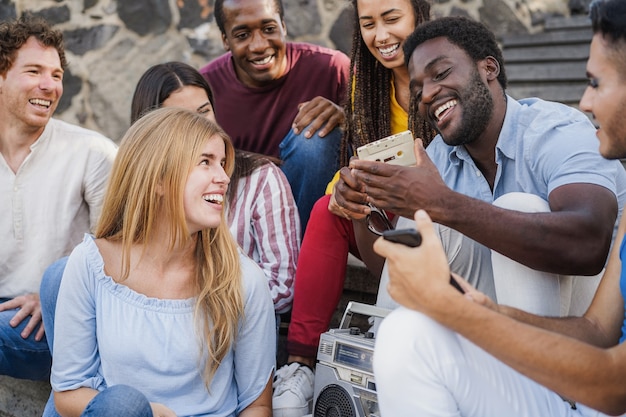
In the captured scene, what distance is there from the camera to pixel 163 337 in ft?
6.93

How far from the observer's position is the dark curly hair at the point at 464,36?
2398mm

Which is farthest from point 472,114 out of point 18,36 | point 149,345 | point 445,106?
point 18,36

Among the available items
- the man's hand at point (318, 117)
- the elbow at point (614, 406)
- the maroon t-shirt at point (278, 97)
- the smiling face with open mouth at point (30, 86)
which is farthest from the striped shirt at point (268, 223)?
the elbow at point (614, 406)

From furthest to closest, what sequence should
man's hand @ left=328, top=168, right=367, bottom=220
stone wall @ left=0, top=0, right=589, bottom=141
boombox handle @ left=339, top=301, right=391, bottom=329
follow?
1. stone wall @ left=0, top=0, right=589, bottom=141
2. man's hand @ left=328, top=168, right=367, bottom=220
3. boombox handle @ left=339, top=301, right=391, bottom=329

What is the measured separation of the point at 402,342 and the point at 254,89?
203 centimetres

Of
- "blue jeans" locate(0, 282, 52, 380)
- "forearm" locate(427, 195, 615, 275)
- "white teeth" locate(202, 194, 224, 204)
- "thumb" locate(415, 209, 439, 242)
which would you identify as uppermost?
"thumb" locate(415, 209, 439, 242)

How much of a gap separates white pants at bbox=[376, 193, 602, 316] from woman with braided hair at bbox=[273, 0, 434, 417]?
0.32 metres

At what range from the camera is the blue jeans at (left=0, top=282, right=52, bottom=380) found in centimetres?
269

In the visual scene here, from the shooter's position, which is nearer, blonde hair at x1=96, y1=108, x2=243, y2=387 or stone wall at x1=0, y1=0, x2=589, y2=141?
blonde hair at x1=96, y1=108, x2=243, y2=387

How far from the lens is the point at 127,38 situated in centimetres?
457

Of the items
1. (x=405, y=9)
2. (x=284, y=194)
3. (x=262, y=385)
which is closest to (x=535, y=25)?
(x=405, y=9)

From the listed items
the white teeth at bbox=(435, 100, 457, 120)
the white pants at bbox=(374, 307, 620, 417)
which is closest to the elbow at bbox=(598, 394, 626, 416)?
the white pants at bbox=(374, 307, 620, 417)

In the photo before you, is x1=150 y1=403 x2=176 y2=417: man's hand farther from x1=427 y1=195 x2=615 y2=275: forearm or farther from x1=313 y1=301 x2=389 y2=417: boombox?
x1=427 y1=195 x2=615 y2=275: forearm

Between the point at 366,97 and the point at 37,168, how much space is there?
3.91 ft
